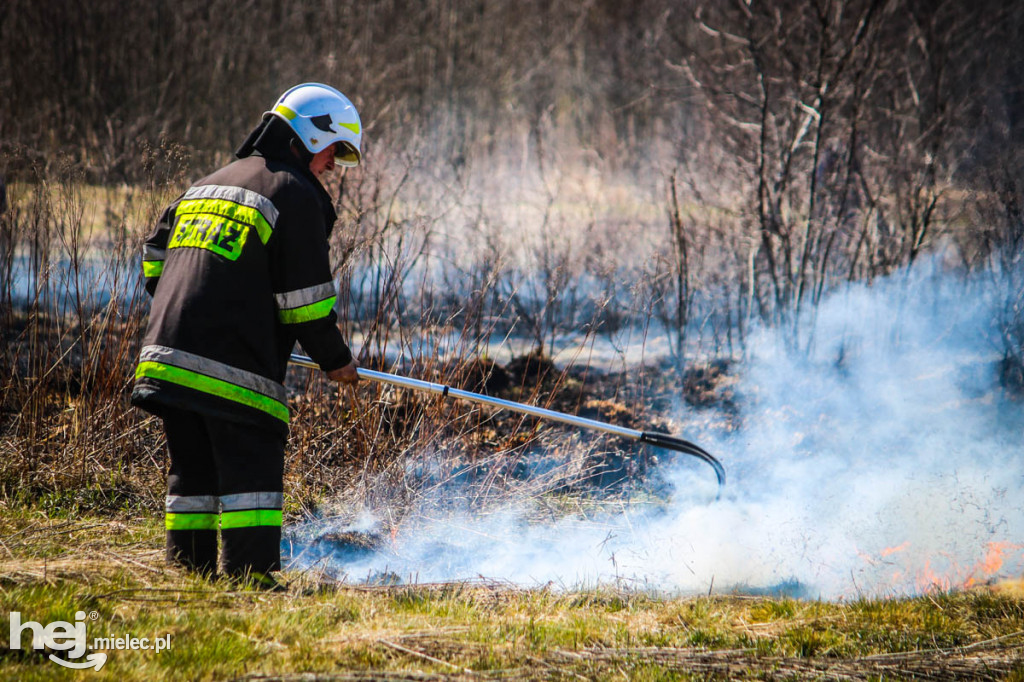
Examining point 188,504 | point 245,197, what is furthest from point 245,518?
point 245,197

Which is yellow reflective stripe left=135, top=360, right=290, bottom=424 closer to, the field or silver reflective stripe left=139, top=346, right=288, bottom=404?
silver reflective stripe left=139, top=346, right=288, bottom=404

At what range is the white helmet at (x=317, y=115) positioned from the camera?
3.35 meters

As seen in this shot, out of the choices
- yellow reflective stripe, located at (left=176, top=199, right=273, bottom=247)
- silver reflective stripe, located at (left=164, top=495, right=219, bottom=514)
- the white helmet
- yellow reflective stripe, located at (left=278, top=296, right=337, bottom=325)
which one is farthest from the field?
yellow reflective stripe, located at (left=176, top=199, right=273, bottom=247)

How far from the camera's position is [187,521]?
3307 millimetres

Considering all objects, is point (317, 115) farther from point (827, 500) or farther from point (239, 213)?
point (827, 500)

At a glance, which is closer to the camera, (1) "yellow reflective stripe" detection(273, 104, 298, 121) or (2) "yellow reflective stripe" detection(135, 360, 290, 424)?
(2) "yellow reflective stripe" detection(135, 360, 290, 424)

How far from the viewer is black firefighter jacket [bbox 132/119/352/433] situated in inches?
121

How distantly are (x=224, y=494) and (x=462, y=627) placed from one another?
1068 mm

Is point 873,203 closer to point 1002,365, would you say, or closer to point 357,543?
point 1002,365

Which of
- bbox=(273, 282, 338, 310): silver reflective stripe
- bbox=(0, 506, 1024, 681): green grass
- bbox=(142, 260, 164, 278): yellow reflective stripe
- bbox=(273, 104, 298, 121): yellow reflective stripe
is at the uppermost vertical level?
bbox=(273, 104, 298, 121): yellow reflective stripe

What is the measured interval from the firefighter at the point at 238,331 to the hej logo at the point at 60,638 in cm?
64

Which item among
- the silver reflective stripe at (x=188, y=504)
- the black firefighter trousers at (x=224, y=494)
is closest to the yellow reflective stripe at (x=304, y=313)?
the black firefighter trousers at (x=224, y=494)

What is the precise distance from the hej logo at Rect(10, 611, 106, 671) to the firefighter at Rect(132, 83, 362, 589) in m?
0.64

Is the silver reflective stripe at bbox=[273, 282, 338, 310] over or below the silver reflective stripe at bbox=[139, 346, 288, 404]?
over
